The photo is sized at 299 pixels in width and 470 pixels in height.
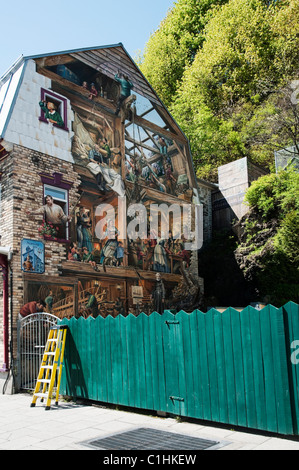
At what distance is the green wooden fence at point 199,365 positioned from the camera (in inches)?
235

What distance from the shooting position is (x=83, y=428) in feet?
22.8

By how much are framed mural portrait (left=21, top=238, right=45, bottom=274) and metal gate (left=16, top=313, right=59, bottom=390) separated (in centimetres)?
167

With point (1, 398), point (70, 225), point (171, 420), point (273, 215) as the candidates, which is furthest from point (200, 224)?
point (171, 420)

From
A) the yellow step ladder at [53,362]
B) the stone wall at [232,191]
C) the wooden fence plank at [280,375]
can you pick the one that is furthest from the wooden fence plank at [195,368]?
the stone wall at [232,191]

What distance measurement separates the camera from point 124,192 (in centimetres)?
1717

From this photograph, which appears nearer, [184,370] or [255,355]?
[255,355]

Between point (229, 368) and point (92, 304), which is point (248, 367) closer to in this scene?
point (229, 368)

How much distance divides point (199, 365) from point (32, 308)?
22.5 feet

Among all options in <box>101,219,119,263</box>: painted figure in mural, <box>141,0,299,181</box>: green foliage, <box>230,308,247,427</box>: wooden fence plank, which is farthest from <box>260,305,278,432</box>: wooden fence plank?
<box>141,0,299,181</box>: green foliage

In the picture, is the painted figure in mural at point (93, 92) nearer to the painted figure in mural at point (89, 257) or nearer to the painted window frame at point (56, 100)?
the painted window frame at point (56, 100)

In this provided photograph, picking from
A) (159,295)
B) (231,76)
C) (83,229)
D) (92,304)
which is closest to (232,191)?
(159,295)

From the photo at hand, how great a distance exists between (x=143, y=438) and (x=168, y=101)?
3572 cm

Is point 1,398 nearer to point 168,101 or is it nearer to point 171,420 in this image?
point 171,420
